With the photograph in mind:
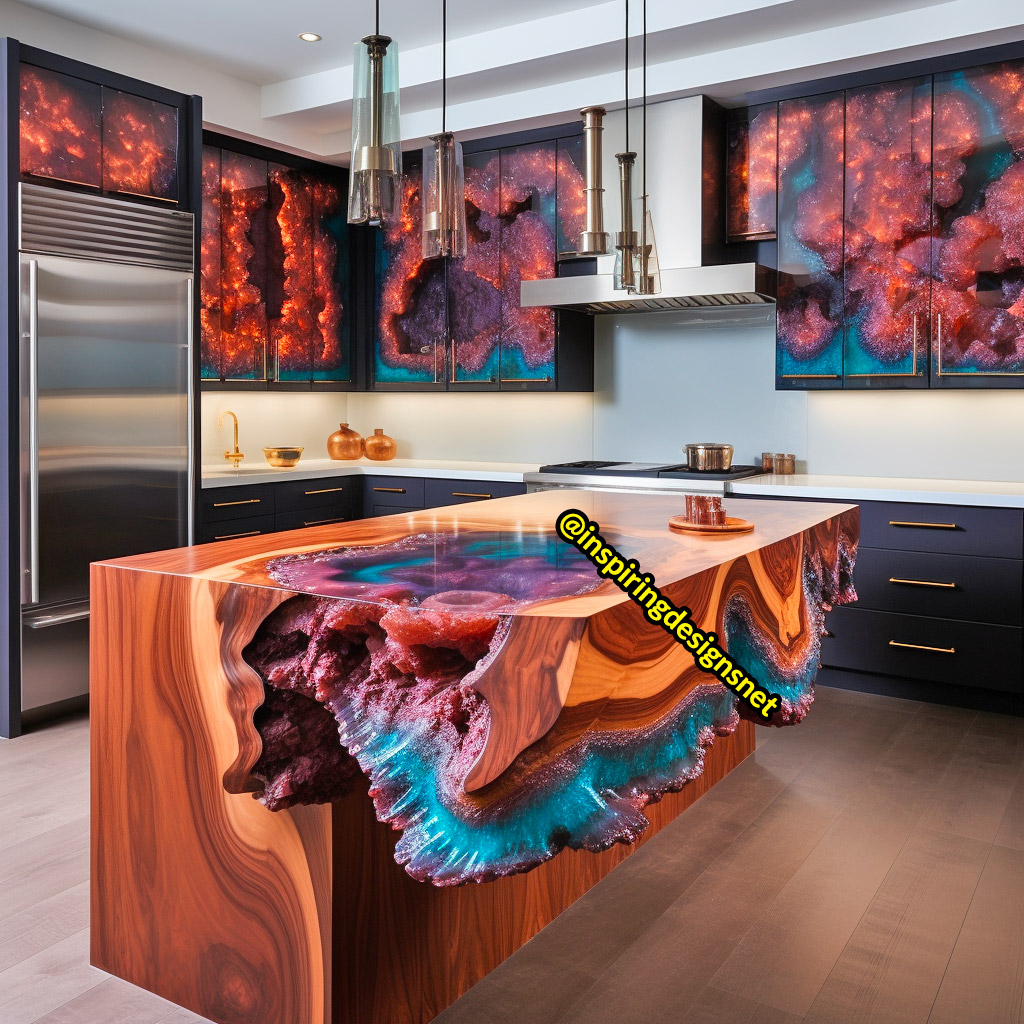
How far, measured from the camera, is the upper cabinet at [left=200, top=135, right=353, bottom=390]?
4938mm

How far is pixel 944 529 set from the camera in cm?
384

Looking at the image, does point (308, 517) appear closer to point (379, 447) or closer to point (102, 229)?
point (379, 447)

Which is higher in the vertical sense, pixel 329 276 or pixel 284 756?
pixel 329 276

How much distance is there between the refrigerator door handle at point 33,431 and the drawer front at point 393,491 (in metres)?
2.01

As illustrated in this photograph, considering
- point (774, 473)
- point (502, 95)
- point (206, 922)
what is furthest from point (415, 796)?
point (502, 95)

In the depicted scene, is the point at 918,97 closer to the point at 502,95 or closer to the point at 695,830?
the point at 502,95

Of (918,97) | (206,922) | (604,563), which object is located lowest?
(206,922)

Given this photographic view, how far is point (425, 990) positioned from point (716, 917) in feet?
2.44

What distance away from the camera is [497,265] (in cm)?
517

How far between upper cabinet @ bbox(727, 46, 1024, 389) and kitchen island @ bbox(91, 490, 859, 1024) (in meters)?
2.15

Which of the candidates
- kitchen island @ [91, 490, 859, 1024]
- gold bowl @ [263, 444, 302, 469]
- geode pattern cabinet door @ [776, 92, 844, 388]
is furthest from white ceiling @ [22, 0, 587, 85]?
kitchen island @ [91, 490, 859, 1024]

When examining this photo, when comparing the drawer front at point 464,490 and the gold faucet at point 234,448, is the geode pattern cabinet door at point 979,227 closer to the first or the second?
the drawer front at point 464,490

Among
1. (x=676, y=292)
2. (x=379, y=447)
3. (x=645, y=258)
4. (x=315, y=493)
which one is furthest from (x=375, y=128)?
(x=379, y=447)

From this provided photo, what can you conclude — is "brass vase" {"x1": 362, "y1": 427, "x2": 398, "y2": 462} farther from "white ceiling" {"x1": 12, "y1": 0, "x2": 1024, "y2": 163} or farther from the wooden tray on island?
the wooden tray on island
